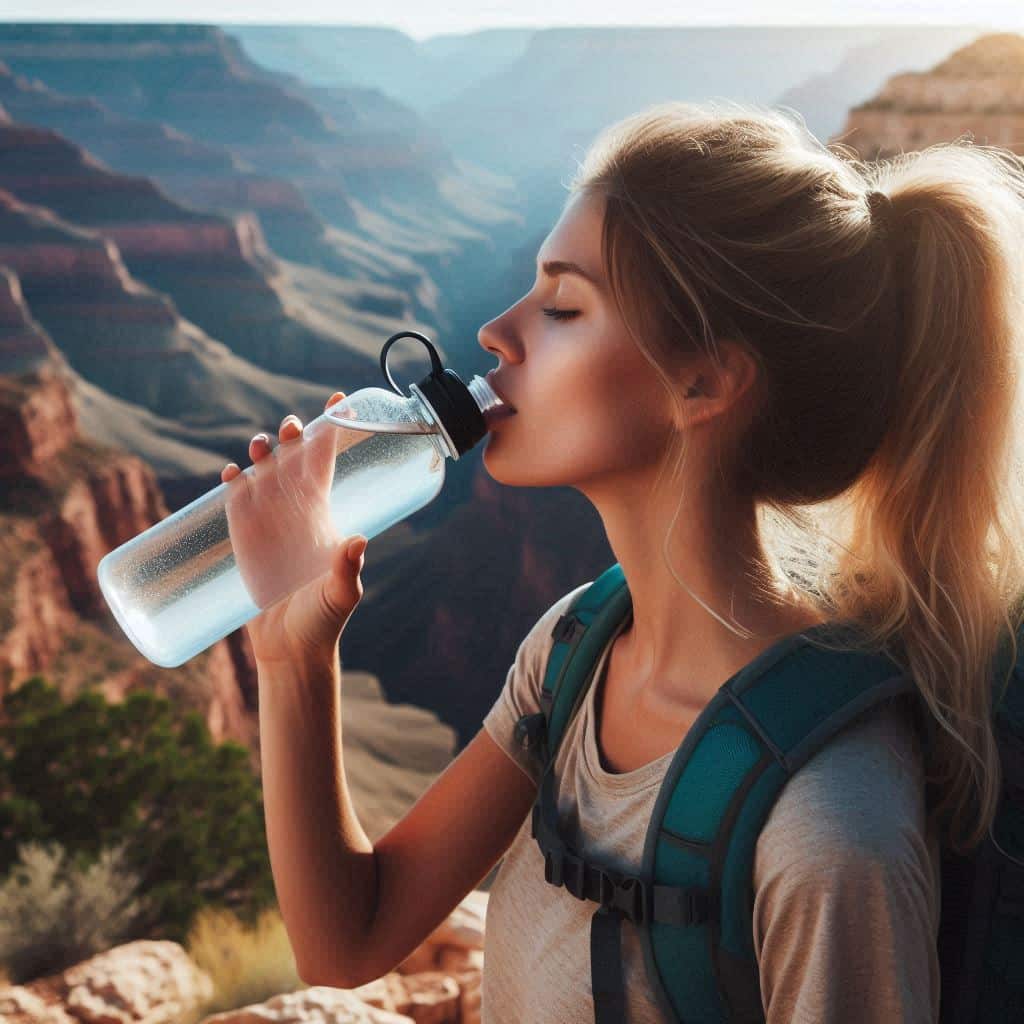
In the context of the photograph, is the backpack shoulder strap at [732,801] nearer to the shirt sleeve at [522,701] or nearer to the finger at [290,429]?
the shirt sleeve at [522,701]

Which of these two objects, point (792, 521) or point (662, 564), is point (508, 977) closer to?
point (662, 564)

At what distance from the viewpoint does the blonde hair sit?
1.13m

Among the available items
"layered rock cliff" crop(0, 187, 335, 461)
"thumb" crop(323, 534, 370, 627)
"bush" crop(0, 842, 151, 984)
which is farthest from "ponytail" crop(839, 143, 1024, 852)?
A: "layered rock cliff" crop(0, 187, 335, 461)

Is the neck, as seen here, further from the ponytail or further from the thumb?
the thumb

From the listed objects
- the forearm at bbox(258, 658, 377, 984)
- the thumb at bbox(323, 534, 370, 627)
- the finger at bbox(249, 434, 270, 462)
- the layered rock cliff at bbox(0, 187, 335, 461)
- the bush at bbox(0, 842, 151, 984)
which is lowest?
the layered rock cliff at bbox(0, 187, 335, 461)

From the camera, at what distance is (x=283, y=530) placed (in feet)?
4.35

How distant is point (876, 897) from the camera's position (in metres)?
0.88

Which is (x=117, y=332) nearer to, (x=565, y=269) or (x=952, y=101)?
(x=952, y=101)

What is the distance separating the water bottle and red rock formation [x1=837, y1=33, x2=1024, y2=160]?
21514 millimetres

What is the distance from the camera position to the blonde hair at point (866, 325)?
113 centimetres

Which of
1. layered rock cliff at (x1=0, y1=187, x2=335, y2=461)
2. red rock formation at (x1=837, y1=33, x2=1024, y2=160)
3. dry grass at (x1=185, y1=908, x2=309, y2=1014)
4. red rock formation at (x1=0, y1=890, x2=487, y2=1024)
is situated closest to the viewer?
red rock formation at (x1=0, y1=890, x2=487, y2=1024)

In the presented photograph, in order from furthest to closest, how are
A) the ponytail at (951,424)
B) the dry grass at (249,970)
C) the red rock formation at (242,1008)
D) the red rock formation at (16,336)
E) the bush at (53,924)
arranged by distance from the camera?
the red rock formation at (16,336) < the bush at (53,924) < the dry grass at (249,970) < the red rock formation at (242,1008) < the ponytail at (951,424)

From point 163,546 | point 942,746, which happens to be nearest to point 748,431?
point 942,746

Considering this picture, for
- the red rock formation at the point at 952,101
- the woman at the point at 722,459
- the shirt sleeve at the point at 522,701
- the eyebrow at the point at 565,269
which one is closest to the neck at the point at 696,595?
the woman at the point at 722,459
